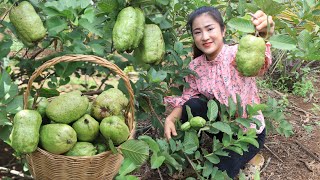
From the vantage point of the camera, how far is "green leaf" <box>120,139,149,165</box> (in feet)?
4.66

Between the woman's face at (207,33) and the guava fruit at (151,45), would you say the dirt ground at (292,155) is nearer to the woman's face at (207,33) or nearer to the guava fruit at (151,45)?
the woman's face at (207,33)

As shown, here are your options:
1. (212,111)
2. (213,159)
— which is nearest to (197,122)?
(212,111)

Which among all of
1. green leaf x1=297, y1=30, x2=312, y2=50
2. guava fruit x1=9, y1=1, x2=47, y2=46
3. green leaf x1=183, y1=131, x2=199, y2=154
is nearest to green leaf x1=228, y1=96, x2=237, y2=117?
green leaf x1=183, y1=131, x2=199, y2=154

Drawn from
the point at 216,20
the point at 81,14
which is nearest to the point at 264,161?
the point at 216,20

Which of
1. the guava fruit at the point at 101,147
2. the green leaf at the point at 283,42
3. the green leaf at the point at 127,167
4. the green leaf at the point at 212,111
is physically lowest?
the green leaf at the point at 212,111

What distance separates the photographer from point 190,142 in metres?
1.84

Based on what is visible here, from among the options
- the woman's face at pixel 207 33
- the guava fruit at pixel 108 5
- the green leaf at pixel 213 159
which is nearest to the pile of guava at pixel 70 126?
the guava fruit at pixel 108 5

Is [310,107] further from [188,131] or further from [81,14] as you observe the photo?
[81,14]

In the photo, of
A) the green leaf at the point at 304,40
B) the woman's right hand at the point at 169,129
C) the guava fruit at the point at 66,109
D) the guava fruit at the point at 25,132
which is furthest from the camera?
the woman's right hand at the point at 169,129

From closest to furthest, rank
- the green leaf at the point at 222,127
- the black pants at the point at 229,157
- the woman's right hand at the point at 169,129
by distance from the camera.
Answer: the green leaf at the point at 222,127 < the woman's right hand at the point at 169,129 < the black pants at the point at 229,157

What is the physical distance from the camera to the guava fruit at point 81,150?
4.67ft

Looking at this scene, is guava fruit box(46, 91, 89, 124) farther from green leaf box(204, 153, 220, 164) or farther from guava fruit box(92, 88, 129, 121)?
green leaf box(204, 153, 220, 164)

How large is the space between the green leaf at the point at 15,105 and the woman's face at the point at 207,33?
97 cm

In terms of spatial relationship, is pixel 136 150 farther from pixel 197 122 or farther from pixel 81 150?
pixel 197 122
